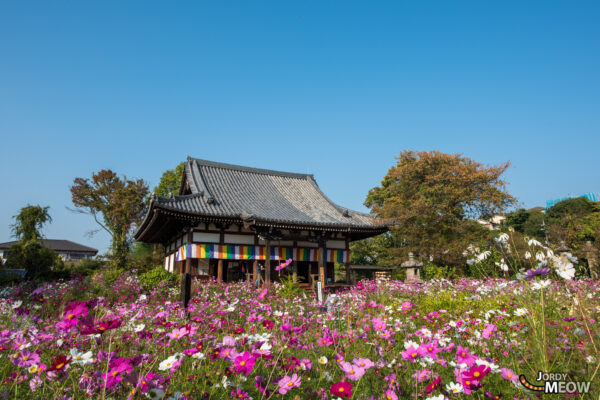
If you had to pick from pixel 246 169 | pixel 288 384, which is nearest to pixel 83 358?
pixel 288 384

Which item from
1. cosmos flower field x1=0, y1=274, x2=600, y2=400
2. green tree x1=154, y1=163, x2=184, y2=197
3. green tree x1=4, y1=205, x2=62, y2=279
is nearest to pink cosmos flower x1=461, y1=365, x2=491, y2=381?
cosmos flower field x1=0, y1=274, x2=600, y2=400

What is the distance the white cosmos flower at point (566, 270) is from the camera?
1.82 meters

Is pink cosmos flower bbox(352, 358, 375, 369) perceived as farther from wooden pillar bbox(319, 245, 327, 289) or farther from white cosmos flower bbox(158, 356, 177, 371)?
wooden pillar bbox(319, 245, 327, 289)

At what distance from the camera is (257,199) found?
54.3 ft

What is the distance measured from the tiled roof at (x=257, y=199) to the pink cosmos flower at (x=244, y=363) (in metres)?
10.9

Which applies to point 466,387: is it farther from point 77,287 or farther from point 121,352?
point 77,287

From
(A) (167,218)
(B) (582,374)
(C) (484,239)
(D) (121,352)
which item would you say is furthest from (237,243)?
(C) (484,239)

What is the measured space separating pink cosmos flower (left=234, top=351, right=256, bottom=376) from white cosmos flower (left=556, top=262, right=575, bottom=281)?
163 cm

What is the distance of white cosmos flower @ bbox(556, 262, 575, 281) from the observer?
1819mm

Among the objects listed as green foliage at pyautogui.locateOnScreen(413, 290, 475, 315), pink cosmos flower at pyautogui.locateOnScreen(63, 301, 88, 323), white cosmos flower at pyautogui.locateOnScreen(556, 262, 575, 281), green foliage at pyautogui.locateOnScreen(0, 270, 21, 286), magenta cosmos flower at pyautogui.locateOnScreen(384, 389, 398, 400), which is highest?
white cosmos flower at pyautogui.locateOnScreen(556, 262, 575, 281)

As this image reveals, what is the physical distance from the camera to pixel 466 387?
1228 mm

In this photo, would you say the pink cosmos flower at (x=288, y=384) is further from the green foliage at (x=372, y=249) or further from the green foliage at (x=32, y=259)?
the green foliage at (x=372, y=249)

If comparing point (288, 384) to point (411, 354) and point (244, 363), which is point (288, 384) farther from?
point (411, 354)

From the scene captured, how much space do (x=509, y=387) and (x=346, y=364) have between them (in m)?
1.30
